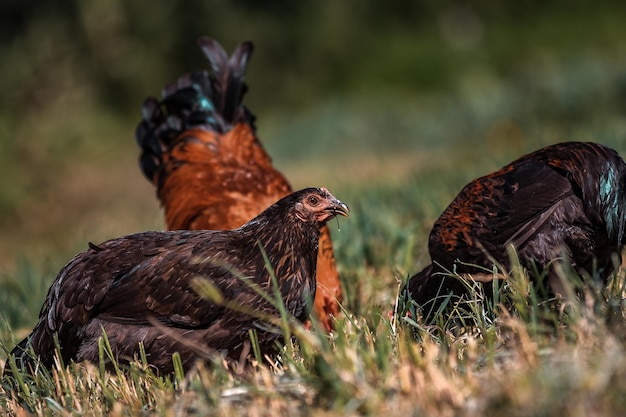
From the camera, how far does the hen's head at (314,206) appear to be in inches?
137

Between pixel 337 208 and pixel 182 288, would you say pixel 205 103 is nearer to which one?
→ pixel 337 208

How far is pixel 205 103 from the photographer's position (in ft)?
18.2

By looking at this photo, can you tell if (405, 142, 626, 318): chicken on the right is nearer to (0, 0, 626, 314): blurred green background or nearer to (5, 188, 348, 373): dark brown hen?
(5, 188, 348, 373): dark brown hen

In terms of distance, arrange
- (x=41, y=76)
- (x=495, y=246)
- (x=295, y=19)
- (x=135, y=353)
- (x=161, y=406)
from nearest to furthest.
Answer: (x=161, y=406), (x=135, y=353), (x=495, y=246), (x=41, y=76), (x=295, y=19)

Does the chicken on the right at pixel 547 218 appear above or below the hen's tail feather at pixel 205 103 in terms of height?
below

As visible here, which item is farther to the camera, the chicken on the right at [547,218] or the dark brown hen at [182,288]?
the chicken on the right at [547,218]

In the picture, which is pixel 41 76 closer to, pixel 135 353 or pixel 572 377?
pixel 135 353

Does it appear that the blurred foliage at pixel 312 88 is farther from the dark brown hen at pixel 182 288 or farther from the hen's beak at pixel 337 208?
the dark brown hen at pixel 182 288

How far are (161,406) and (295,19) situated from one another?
68.6 feet

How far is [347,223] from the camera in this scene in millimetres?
5512

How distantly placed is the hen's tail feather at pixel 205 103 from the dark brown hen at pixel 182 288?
80.0 inches

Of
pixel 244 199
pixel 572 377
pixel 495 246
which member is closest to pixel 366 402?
pixel 572 377

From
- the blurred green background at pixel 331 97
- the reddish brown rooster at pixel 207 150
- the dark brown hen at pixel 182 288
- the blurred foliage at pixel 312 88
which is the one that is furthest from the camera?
the blurred foliage at pixel 312 88

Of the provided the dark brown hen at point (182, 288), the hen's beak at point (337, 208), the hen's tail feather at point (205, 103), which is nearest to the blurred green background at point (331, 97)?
the hen's tail feather at point (205, 103)
